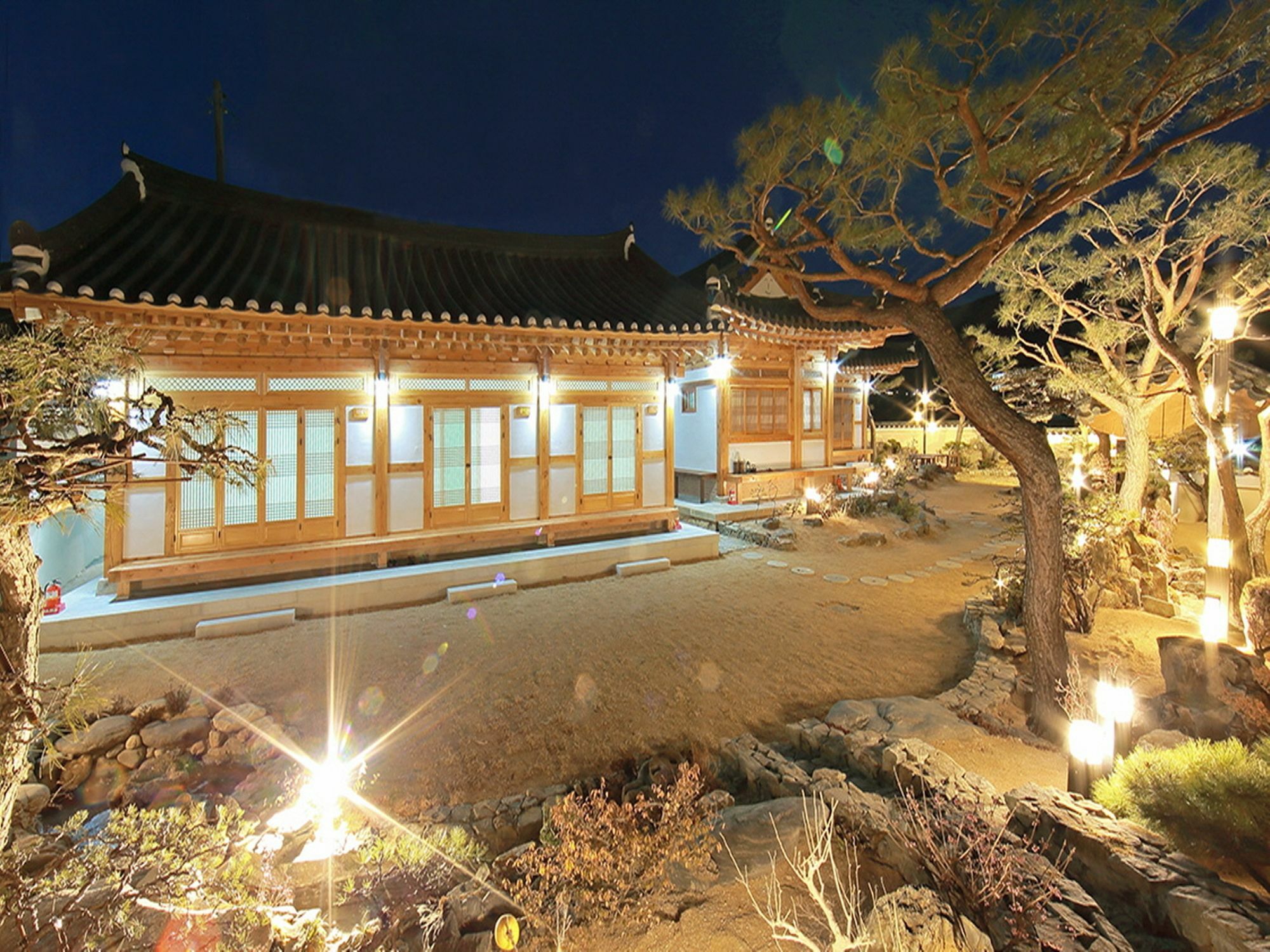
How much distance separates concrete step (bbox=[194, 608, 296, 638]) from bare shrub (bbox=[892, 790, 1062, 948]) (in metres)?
7.16

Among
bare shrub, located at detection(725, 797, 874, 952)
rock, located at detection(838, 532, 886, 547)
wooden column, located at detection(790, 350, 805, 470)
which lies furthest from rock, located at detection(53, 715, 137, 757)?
wooden column, located at detection(790, 350, 805, 470)

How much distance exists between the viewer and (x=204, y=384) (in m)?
7.51

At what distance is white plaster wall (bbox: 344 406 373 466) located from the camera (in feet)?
27.6

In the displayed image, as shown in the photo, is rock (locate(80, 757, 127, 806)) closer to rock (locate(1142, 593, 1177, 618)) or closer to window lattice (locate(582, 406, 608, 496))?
window lattice (locate(582, 406, 608, 496))

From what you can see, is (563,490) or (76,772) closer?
(76,772)

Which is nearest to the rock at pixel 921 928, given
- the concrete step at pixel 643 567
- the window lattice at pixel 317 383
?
the concrete step at pixel 643 567

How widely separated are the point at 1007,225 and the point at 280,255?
9.70 m

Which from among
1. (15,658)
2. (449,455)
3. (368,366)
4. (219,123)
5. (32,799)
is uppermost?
(219,123)

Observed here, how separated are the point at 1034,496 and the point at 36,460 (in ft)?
21.5

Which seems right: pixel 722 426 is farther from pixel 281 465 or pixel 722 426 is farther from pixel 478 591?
pixel 281 465

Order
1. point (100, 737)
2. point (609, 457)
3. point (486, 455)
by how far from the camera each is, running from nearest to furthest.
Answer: point (100, 737), point (486, 455), point (609, 457)

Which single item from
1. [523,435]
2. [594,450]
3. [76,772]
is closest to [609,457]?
[594,450]

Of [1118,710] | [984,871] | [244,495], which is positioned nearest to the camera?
[984,871]

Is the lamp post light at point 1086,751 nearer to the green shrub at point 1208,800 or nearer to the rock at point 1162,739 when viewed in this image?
the green shrub at point 1208,800
